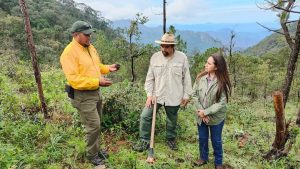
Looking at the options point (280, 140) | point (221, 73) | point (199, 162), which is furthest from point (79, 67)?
point (280, 140)

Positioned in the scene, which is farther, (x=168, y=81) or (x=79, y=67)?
(x=168, y=81)

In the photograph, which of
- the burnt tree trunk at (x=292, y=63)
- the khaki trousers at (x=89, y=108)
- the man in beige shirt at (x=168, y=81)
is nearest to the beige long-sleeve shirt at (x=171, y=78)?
the man in beige shirt at (x=168, y=81)

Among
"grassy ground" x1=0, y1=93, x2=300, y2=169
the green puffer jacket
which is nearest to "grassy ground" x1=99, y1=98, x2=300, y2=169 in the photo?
"grassy ground" x1=0, y1=93, x2=300, y2=169

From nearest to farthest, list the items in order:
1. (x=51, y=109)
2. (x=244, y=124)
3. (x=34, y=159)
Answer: (x=34, y=159)
(x=51, y=109)
(x=244, y=124)

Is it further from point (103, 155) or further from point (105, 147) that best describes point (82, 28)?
point (105, 147)

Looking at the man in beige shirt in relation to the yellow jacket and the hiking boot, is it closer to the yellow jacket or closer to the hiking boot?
the hiking boot

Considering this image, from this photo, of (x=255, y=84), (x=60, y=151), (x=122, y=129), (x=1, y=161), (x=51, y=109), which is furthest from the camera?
(x=255, y=84)

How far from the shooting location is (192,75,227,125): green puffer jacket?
5082mm

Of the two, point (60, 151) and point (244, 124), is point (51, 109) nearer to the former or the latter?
point (60, 151)

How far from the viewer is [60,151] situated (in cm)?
538

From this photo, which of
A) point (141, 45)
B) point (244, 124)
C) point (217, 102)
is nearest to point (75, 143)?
point (217, 102)

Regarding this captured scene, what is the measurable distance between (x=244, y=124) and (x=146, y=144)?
447cm

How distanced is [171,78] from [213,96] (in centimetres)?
83

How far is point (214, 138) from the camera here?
210 inches
